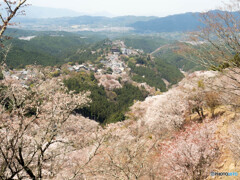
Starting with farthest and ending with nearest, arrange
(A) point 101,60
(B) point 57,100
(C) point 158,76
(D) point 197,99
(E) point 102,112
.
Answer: (A) point 101,60 → (C) point 158,76 → (E) point 102,112 → (D) point 197,99 → (B) point 57,100

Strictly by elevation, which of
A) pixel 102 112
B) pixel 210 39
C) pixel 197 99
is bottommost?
pixel 102 112

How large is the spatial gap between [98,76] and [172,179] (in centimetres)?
9771

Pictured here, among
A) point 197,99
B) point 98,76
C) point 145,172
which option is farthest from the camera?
point 98,76

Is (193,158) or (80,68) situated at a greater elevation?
(193,158)

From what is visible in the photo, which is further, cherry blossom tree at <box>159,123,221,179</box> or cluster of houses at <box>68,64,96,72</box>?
cluster of houses at <box>68,64,96,72</box>

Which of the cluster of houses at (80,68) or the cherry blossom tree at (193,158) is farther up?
the cherry blossom tree at (193,158)

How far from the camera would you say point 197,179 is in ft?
31.4

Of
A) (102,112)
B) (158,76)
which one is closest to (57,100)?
(102,112)

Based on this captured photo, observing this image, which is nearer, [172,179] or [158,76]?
[172,179]

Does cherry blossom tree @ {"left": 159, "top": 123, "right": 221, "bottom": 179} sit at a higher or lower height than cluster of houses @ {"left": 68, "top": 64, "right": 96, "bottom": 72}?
higher

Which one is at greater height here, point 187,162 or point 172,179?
point 187,162

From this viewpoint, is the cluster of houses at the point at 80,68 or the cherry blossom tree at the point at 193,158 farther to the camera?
the cluster of houses at the point at 80,68

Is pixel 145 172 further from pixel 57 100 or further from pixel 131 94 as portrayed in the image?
pixel 131 94

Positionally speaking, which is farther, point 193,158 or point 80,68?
point 80,68
